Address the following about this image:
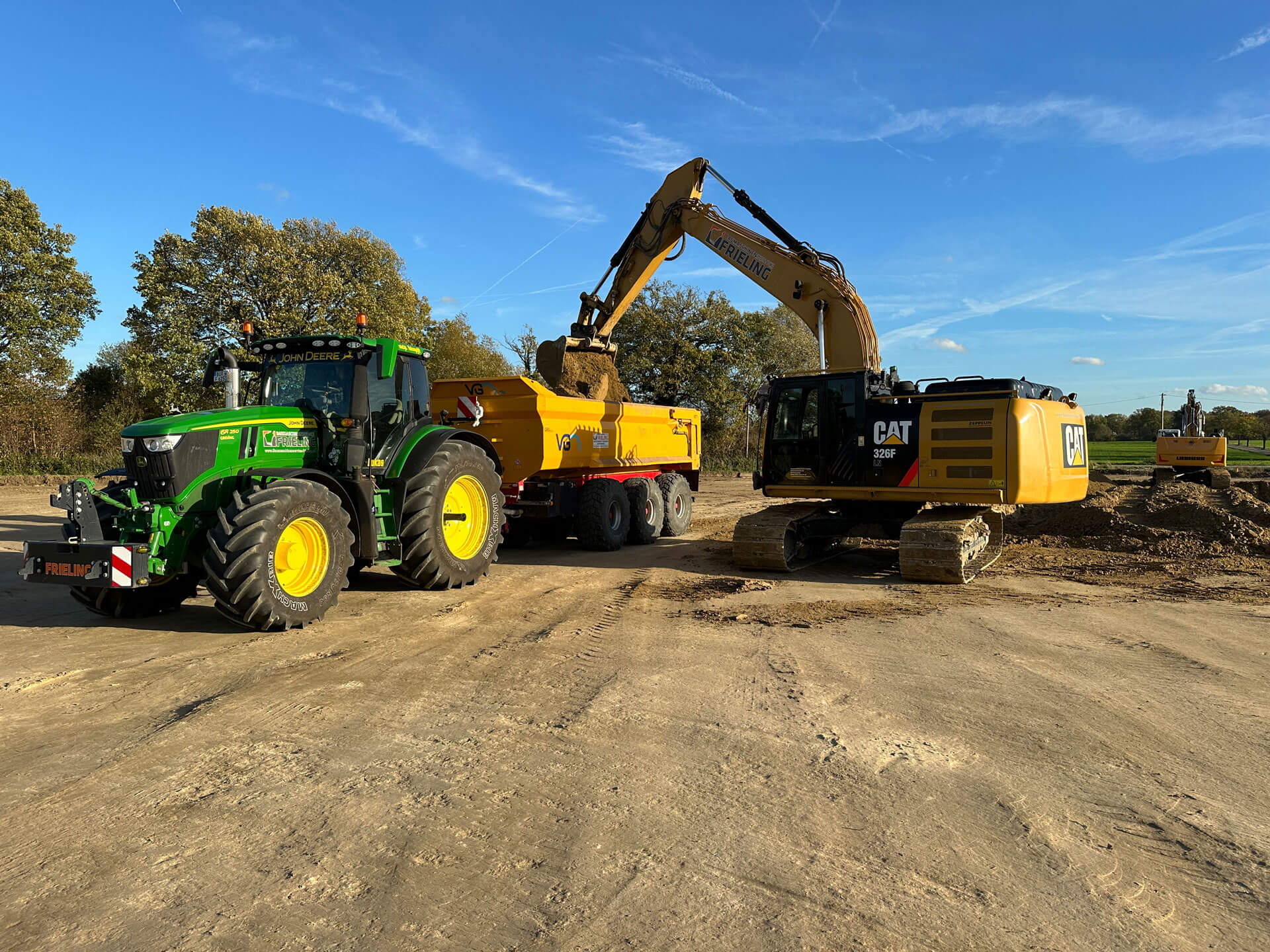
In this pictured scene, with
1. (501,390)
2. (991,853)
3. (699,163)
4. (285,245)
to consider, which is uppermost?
(285,245)

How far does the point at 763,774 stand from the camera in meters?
3.79

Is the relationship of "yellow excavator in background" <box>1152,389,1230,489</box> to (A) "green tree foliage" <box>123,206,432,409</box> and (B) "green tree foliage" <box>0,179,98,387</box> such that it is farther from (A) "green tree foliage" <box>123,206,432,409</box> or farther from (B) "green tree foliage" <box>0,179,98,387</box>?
(B) "green tree foliage" <box>0,179,98,387</box>

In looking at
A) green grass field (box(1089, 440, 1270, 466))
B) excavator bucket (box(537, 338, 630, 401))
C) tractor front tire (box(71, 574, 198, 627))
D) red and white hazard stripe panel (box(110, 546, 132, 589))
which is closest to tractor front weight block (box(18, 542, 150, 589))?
red and white hazard stripe panel (box(110, 546, 132, 589))

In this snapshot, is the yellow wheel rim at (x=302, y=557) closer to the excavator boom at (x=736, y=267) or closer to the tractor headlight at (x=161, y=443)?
the tractor headlight at (x=161, y=443)

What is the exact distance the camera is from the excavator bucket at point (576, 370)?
12.9m

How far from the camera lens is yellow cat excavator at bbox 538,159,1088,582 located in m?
9.30

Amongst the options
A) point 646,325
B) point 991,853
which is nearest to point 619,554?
point 991,853

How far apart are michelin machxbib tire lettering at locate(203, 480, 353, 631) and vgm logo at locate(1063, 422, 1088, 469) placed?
349 inches

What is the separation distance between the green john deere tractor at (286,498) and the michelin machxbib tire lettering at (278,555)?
0.01 meters

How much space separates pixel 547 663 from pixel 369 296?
24191 millimetres

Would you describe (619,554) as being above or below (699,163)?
below

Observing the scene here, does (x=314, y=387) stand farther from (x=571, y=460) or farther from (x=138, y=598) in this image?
(x=571, y=460)

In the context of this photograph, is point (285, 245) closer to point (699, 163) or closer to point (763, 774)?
point (699, 163)

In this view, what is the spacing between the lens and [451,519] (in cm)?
864
